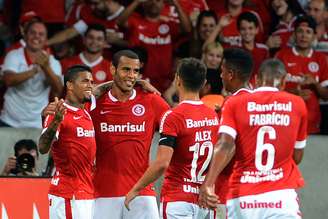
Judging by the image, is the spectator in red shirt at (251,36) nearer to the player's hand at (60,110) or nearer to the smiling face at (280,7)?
the smiling face at (280,7)

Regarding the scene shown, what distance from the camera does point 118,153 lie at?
11242mm

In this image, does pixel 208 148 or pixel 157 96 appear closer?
pixel 208 148

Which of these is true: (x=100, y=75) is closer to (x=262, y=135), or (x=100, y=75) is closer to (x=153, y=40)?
(x=153, y=40)

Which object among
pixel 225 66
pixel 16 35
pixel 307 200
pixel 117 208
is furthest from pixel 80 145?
pixel 16 35

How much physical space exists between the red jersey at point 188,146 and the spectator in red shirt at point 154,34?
4922 millimetres

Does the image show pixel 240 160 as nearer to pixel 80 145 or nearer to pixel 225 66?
pixel 225 66

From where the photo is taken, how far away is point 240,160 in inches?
369

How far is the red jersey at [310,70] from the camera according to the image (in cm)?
1484

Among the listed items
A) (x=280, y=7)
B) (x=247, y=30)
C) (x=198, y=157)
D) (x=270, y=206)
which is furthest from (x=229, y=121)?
(x=280, y=7)

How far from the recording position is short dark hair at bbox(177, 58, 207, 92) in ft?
33.8

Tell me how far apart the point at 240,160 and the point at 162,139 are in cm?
103

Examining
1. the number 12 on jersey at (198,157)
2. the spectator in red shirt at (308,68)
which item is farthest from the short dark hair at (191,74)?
the spectator in red shirt at (308,68)

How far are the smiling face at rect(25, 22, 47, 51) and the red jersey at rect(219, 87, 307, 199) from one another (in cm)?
569

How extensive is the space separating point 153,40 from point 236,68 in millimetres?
5848
